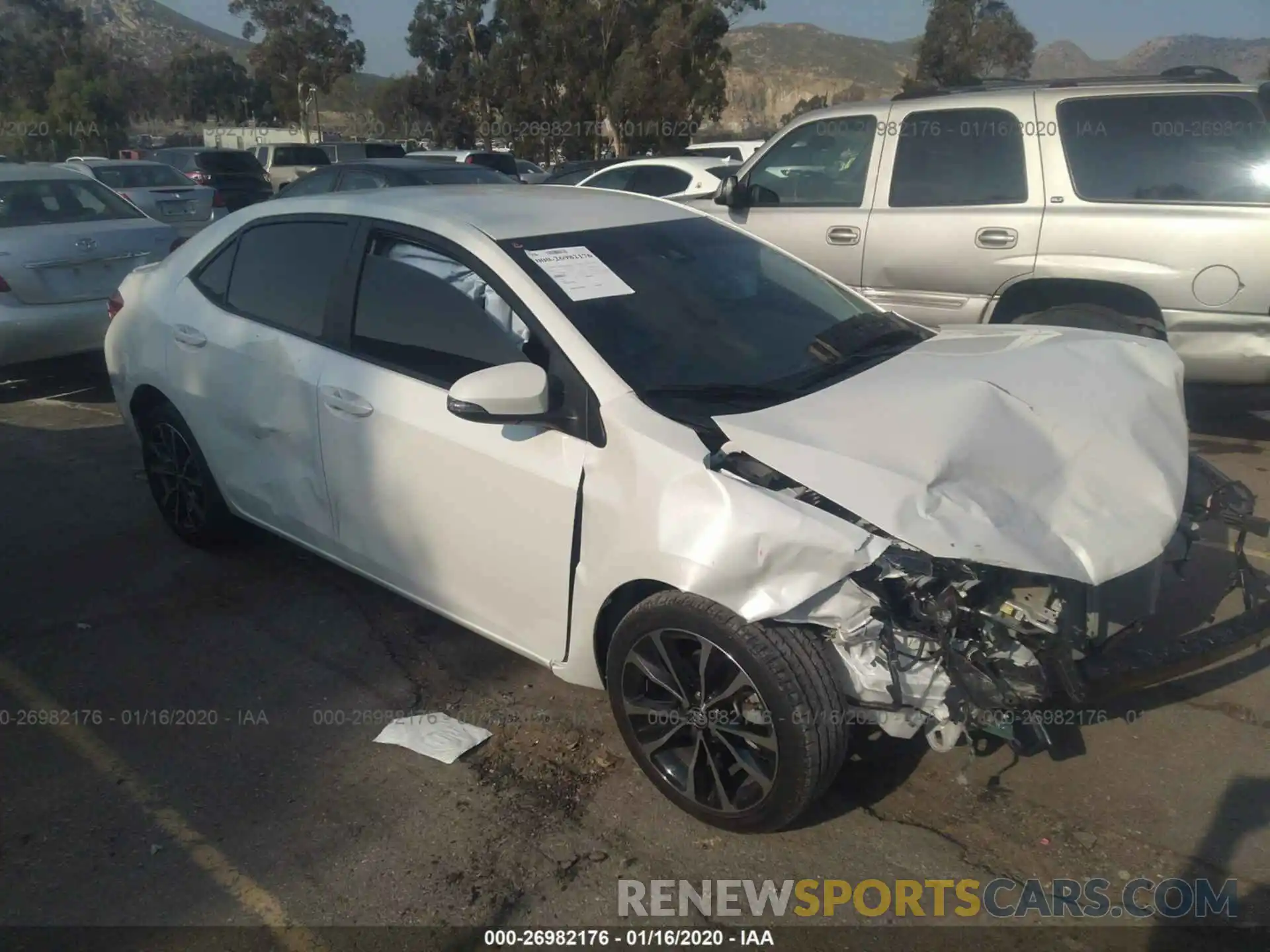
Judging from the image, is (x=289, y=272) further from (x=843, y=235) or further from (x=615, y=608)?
(x=843, y=235)

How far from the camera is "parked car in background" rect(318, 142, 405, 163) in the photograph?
1070 inches

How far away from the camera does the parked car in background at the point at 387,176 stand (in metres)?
9.97

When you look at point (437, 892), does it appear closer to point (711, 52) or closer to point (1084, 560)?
point (1084, 560)

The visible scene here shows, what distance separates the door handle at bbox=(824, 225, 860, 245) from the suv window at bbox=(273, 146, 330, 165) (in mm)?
21366

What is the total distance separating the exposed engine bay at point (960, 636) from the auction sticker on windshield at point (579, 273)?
2.79 ft

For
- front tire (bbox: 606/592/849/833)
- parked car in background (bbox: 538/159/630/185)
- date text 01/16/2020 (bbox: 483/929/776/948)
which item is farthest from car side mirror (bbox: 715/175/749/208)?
parked car in background (bbox: 538/159/630/185)

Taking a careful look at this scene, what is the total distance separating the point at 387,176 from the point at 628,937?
30.5ft

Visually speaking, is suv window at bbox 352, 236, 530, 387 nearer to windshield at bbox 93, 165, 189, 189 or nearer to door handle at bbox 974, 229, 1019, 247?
door handle at bbox 974, 229, 1019, 247

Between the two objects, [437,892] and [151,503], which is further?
[151,503]

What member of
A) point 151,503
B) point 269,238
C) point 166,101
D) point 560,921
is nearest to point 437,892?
point 560,921

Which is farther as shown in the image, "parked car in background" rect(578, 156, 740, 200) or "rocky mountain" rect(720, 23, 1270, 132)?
"rocky mountain" rect(720, 23, 1270, 132)

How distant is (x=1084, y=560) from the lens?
2.60m

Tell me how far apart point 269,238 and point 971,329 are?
2.82m

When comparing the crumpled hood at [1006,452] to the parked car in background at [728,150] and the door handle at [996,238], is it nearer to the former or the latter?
the door handle at [996,238]
